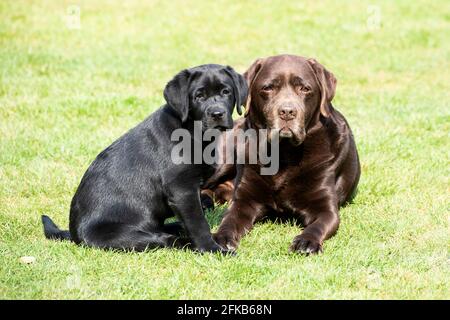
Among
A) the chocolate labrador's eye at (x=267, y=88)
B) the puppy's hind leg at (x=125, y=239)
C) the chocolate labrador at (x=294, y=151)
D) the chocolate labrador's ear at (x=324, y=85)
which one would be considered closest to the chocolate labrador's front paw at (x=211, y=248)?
the puppy's hind leg at (x=125, y=239)

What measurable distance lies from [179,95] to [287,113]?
859 mm

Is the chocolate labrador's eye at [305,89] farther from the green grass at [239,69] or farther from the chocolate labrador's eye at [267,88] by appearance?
the green grass at [239,69]

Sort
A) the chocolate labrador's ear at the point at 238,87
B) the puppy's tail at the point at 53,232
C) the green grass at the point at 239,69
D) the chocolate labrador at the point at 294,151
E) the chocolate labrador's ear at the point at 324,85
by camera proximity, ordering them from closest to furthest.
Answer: the green grass at the point at 239,69 < the chocolate labrador's ear at the point at 238,87 < the puppy's tail at the point at 53,232 < the chocolate labrador at the point at 294,151 < the chocolate labrador's ear at the point at 324,85

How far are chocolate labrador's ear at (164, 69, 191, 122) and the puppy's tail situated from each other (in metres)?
1.22

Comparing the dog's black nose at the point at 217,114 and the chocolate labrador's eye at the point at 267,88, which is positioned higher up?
the chocolate labrador's eye at the point at 267,88

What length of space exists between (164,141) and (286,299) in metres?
1.54

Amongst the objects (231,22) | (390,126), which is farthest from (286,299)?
(231,22)

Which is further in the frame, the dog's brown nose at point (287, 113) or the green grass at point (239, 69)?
the dog's brown nose at point (287, 113)

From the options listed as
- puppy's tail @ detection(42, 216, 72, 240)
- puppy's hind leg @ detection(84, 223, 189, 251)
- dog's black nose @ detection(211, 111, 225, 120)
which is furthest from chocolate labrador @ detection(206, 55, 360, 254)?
puppy's tail @ detection(42, 216, 72, 240)

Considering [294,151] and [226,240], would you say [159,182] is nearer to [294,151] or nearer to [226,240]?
→ [226,240]

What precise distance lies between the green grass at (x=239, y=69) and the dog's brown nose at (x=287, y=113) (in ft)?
2.97

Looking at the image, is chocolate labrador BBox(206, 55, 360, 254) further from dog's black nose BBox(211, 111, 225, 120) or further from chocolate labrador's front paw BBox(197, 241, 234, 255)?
dog's black nose BBox(211, 111, 225, 120)

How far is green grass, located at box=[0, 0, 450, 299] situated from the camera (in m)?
4.70

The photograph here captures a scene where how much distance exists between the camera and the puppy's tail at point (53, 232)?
18.1 ft
